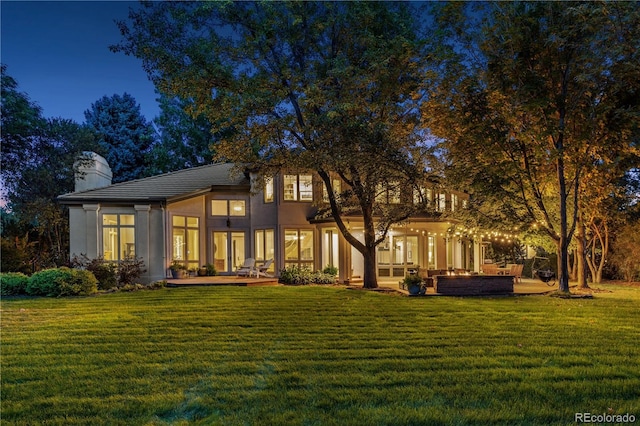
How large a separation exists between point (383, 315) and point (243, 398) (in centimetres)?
532

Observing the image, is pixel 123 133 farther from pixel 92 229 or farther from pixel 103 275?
pixel 103 275

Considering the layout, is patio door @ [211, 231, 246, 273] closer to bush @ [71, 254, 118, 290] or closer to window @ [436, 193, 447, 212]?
bush @ [71, 254, 118, 290]

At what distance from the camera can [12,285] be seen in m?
12.1

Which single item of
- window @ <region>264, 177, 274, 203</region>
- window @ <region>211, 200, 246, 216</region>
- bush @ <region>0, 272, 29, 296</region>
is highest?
window @ <region>264, 177, 274, 203</region>

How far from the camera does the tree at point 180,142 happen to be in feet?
108

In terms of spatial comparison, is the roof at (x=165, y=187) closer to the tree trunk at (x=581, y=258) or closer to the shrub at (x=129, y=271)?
the shrub at (x=129, y=271)

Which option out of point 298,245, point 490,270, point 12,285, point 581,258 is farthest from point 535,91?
point 12,285

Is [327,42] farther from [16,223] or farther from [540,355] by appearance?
[16,223]

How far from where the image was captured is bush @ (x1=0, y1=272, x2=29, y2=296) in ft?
39.4

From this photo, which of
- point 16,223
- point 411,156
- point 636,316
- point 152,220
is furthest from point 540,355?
point 16,223

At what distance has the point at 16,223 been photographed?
18469 millimetres

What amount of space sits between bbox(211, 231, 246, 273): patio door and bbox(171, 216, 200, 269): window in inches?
33.5

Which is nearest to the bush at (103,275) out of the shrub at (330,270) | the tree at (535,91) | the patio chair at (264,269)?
the patio chair at (264,269)

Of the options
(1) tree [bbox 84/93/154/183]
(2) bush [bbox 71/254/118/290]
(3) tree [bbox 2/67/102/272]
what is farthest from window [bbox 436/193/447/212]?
(1) tree [bbox 84/93/154/183]
